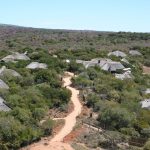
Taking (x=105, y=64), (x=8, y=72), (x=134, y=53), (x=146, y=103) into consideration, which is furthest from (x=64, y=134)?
(x=134, y=53)

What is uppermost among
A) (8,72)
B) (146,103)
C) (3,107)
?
(8,72)

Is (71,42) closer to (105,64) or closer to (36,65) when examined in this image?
(105,64)

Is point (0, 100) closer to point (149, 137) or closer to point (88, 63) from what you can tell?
point (149, 137)

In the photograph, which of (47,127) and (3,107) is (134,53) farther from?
(47,127)

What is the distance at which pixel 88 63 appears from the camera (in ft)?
176

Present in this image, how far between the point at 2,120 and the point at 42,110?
4.72 meters

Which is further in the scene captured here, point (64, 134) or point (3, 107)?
point (3, 107)

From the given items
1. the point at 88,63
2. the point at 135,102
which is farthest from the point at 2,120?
the point at 88,63

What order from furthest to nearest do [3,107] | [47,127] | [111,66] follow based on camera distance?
[111,66] → [3,107] → [47,127]

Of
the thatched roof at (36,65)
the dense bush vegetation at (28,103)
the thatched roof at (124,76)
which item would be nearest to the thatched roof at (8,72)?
the dense bush vegetation at (28,103)

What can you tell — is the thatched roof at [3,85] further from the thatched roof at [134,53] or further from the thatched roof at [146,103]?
the thatched roof at [134,53]

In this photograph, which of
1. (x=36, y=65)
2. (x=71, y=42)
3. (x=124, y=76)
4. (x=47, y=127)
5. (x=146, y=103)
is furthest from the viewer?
(x=71, y=42)

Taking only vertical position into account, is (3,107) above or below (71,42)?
above

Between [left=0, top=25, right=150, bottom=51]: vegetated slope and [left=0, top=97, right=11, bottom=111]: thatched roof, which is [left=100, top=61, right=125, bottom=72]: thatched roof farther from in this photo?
[left=0, top=97, right=11, bottom=111]: thatched roof
